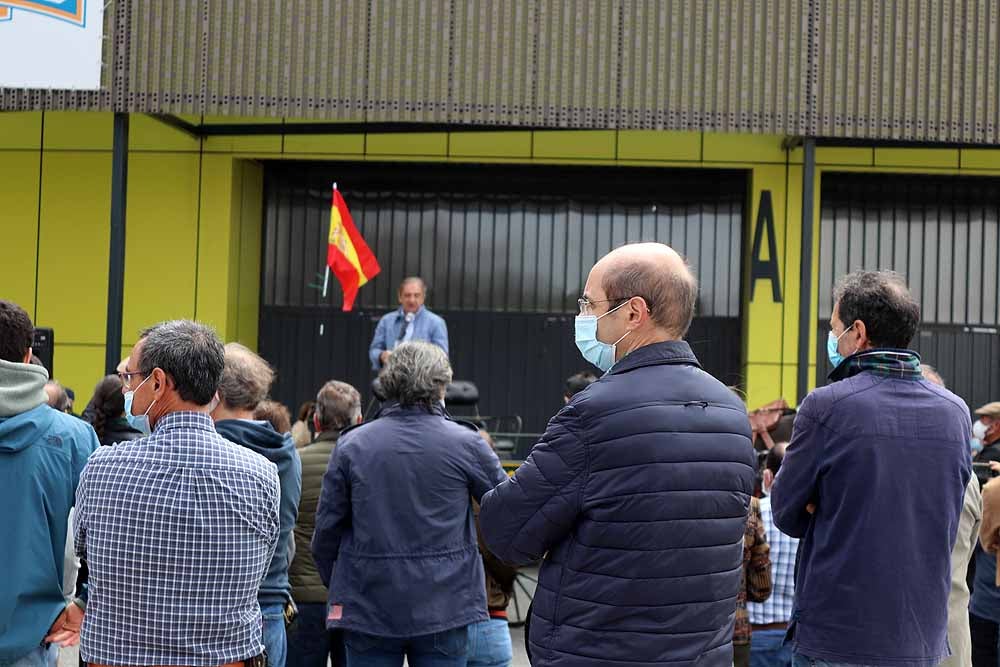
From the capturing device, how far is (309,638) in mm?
6180

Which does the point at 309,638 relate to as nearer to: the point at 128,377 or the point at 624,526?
the point at 128,377

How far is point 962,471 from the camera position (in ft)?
14.0

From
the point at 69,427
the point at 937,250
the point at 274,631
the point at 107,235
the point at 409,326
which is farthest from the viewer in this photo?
the point at 937,250

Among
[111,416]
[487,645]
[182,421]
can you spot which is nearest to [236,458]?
[182,421]

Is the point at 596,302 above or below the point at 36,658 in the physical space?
above

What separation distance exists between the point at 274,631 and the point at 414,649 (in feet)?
1.94

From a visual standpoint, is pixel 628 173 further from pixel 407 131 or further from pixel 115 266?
pixel 115 266

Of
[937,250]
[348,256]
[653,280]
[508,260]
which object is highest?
[937,250]

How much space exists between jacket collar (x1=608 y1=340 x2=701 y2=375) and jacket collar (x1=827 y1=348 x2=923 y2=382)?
1.09 meters

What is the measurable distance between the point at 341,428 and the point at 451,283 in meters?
9.51

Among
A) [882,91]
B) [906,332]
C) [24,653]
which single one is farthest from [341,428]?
[882,91]

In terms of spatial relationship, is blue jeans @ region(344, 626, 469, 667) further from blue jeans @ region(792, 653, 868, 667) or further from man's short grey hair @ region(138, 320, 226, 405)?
man's short grey hair @ region(138, 320, 226, 405)

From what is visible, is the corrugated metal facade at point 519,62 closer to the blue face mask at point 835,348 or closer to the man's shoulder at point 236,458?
the blue face mask at point 835,348

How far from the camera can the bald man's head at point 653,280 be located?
3391 mm
